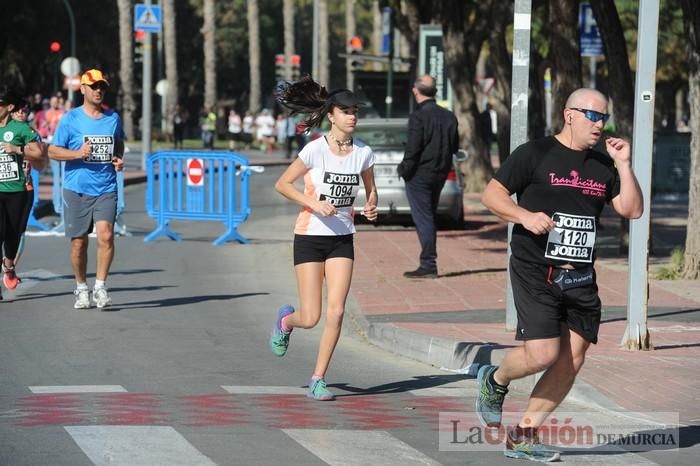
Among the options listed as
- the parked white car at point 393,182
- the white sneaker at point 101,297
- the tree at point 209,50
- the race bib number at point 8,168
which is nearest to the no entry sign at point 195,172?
the parked white car at point 393,182

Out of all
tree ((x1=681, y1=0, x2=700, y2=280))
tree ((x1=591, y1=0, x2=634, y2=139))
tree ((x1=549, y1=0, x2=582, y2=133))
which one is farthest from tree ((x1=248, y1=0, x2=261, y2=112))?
tree ((x1=681, y1=0, x2=700, y2=280))

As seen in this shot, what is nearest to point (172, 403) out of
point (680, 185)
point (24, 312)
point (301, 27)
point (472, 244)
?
point (24, 312)

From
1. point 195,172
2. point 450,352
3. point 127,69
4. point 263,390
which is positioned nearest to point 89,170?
point 450,352

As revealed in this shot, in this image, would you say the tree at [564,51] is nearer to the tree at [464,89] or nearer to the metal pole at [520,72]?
the metal pole at [520,72]

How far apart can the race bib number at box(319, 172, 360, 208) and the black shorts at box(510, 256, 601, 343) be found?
6.55ft

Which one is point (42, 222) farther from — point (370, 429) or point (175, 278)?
point (370, 429)

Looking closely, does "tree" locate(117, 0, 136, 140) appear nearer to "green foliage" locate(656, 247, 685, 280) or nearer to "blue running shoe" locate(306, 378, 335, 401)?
"green foliage" locate(656, 247, 685, 280)

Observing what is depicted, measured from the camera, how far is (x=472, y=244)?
60.8ft

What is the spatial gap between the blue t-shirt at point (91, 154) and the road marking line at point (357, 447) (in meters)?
5.18

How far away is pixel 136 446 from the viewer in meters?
7.06

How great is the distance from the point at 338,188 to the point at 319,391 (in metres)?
1.24

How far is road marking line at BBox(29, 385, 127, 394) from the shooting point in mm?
8680

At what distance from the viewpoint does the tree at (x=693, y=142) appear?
46.8 ft

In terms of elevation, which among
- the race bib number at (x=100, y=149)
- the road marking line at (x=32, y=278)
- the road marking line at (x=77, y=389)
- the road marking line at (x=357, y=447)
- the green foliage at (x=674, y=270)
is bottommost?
the road marking line at (x=32, y=278)
